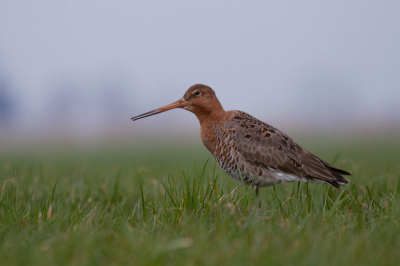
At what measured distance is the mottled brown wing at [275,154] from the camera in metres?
5.30

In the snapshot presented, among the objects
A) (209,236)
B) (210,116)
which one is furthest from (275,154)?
(209,236)

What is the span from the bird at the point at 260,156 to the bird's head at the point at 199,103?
22 cm

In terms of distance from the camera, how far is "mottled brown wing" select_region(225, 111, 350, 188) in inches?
209

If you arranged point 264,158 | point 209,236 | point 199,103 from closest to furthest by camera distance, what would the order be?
point 209,236 < point 264,158 < point 199,103

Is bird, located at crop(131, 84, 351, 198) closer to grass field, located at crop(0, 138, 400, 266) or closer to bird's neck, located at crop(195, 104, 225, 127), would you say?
bird's neck, located at crop(195, 104, 225, 127)

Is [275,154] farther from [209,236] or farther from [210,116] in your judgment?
[209,236]

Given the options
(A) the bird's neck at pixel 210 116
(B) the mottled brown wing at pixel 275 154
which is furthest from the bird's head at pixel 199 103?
(B) the mottled brown wing at pixel 275 154

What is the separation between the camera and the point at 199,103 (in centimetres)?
598

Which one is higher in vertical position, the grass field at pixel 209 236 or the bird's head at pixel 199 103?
the bird's head at pixel 199 103

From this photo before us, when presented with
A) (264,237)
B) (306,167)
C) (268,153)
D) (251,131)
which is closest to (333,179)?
(306,167)

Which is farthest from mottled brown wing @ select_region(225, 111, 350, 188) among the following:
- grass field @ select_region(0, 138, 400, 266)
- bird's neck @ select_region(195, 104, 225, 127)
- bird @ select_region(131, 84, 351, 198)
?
grass field @ select_region(0, 138, 400, 266)

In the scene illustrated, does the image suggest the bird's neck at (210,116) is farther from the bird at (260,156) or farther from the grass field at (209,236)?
the grass field at (209,236)

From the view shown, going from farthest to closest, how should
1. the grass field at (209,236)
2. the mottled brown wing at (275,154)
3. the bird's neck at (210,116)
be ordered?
the bird's neck at (210,116) → the mottled brown wing at (275,154) → the grass field at (209,236)

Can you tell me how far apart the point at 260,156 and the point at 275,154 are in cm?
23
